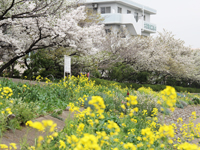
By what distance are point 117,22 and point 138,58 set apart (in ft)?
30.7

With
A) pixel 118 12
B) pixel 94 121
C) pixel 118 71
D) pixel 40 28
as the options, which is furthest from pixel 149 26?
pixel 94 121

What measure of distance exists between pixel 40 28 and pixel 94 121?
7.75 metres

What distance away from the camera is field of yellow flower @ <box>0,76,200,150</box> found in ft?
6.88

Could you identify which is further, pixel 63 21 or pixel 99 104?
pixel 63 21

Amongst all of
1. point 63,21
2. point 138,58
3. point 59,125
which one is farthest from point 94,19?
point 59,125

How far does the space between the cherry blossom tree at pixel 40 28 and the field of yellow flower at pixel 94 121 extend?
9.12ft

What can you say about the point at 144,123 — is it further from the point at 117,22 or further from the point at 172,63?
the point at 117,22

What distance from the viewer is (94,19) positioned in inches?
803

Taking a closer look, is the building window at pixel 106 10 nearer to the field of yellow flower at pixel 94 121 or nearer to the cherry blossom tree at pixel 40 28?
the cherry blossom tree at pixel 40 28

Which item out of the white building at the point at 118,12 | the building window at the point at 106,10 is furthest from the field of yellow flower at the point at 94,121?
the building window at the point at 106,10

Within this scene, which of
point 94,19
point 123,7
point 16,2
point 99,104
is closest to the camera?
point 99,104

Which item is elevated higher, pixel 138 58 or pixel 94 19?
pixel 94 19

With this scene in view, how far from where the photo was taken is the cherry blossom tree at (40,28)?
31.5 feet

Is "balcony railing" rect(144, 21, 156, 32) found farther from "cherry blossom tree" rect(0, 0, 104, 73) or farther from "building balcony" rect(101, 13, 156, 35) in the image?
"cherry blossom tree" rect(0, 0, 104, 73)
